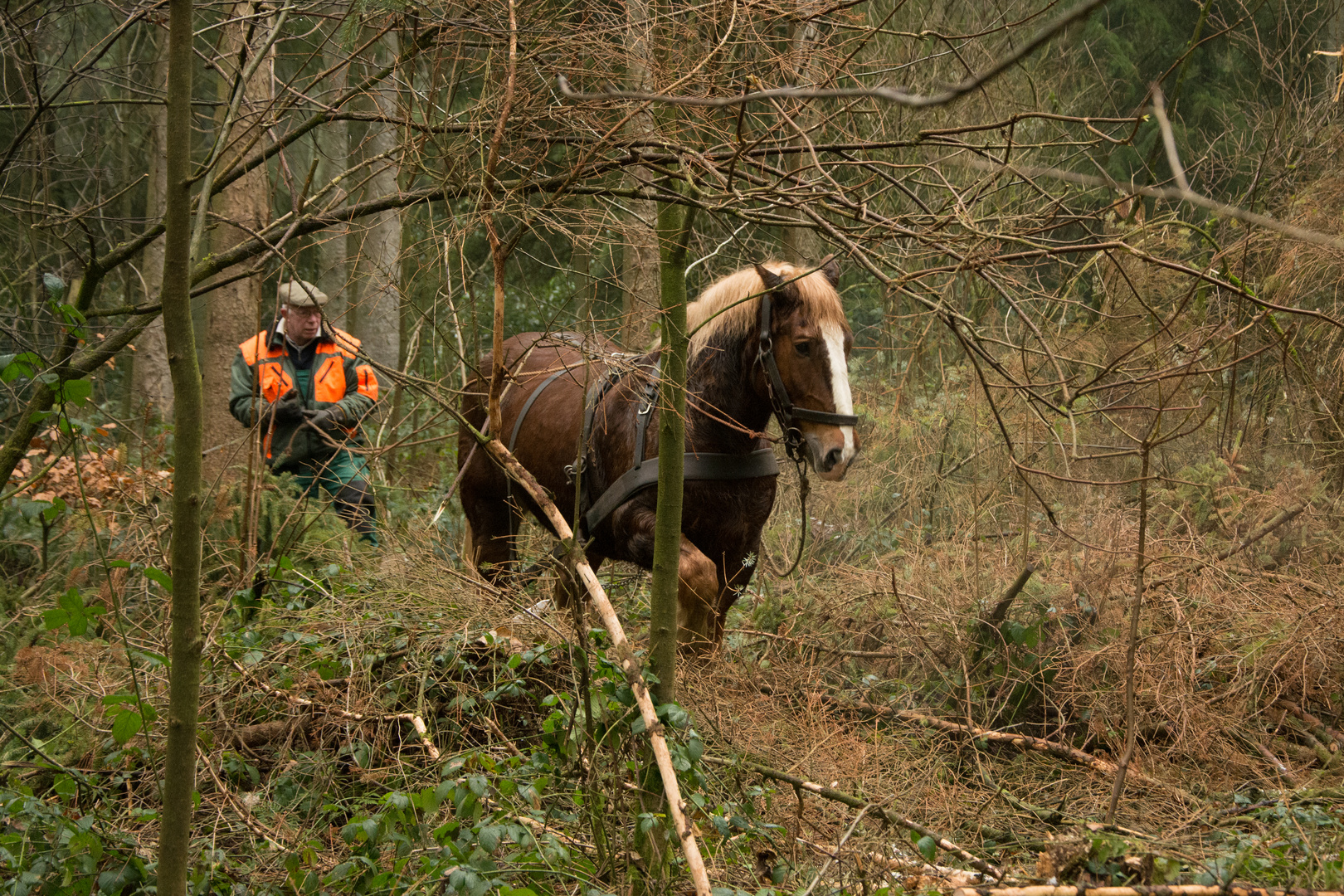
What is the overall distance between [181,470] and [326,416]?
376 centimetres

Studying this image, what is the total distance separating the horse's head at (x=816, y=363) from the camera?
395cm

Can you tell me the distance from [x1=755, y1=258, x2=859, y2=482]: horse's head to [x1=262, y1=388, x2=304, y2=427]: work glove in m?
3.37

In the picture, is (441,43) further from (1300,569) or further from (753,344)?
(1300,569)

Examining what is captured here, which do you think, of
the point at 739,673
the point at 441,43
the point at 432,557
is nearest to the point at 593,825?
the point at 739,673

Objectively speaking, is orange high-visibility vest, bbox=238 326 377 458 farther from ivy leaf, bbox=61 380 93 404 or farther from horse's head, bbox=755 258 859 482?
ivy leaf, bbox=61 380 93 404

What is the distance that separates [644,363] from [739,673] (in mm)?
1393

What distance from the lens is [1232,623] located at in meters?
4.75

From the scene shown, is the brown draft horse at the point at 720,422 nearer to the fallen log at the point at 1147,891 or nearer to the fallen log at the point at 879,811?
the fallen log at the point at 879,811

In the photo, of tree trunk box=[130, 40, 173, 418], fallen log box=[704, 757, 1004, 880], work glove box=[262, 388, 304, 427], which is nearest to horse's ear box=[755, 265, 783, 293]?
fallen log box=[704, 757, 1004, 880]

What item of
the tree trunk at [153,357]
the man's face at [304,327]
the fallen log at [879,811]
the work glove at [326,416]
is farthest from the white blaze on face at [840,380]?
the tree trunk at [153,357]

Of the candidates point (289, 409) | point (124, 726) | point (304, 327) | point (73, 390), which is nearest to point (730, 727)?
point (124, 726)

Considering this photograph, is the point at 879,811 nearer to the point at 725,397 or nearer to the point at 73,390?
the point at 725,397

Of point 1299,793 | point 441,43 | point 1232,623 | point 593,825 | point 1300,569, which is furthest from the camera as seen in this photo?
point 1300,569

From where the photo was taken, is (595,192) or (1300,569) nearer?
(595,192)
